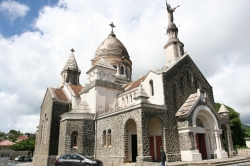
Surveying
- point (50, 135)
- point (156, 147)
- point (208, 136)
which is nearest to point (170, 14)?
point (208, 136)

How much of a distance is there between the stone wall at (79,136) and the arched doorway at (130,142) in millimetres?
4347

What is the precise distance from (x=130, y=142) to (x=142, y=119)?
4181 mm

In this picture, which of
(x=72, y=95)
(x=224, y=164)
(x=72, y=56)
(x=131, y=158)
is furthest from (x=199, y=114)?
(x=72, y=56)

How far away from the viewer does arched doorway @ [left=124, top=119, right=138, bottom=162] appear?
766 inches

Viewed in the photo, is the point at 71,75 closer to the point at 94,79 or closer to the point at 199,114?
the point at 94,79

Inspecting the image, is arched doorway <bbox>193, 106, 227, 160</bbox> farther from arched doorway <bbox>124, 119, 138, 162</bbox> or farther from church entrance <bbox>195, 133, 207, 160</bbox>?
arched doorway <bbox>124, 119, 138, 162</bbox>

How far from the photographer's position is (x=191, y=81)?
24594 millimetres

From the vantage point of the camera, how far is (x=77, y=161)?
1581 centimetres

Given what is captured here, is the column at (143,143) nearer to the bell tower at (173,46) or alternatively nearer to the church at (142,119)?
the church at (142,119)

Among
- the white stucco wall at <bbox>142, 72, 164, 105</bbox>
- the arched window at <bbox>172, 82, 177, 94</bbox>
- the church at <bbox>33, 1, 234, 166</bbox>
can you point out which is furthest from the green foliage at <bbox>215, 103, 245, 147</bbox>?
the white stucco wall at <bbox>142, 72, 164, 105</bbox>

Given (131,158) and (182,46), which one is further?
(182,46)

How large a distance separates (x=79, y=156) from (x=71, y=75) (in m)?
22.1

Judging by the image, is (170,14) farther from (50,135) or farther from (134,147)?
(50,135)

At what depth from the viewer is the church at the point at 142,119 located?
1941 cm
